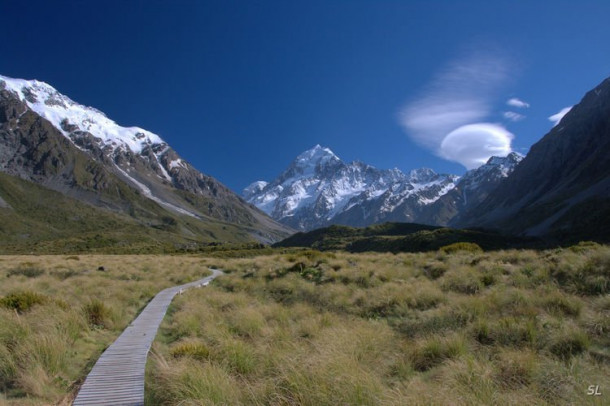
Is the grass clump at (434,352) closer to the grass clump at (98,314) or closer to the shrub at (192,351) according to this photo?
the shrub at (192,351)

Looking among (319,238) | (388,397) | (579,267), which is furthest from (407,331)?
(319,238)

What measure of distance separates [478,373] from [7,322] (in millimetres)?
10718

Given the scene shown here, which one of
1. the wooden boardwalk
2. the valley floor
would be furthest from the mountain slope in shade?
the wooden boardwalk

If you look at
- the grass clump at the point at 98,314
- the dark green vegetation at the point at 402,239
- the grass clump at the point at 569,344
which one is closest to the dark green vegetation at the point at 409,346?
the grass clump at the point at 569,344

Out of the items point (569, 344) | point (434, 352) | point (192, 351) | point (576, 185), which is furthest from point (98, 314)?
point (576, 185)

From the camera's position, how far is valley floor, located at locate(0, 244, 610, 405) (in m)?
5.34

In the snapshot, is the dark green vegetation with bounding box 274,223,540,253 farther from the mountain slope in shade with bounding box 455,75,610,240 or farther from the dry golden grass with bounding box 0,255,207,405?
the dry golden grass with bounding box 0,255,207,405

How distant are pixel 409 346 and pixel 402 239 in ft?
281

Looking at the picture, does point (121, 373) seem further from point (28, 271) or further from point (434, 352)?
point (28, 271)

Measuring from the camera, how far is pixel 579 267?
41.8 feet

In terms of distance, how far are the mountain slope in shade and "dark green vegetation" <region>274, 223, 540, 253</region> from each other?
15333mm

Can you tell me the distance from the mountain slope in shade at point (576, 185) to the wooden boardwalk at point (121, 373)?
7934cm

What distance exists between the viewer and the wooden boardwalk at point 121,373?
6297 mm

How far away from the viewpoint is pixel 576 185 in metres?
140
